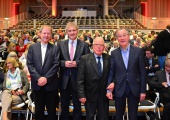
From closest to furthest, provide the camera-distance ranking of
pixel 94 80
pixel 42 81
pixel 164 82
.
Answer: pixel 94 80 < pixel 42 81 < pixel 164 82

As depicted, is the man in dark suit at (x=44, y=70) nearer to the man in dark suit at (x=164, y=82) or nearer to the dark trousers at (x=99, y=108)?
the dark trousers at (x=99, y=108)

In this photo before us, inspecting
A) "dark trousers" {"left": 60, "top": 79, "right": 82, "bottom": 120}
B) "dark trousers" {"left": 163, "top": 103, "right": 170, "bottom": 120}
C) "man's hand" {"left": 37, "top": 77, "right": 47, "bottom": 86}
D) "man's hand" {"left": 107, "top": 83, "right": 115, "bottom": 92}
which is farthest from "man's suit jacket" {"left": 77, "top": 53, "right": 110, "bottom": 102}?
"dark trousers" {"left": 163, "top": 103, "right": 170, "bottom": 120}

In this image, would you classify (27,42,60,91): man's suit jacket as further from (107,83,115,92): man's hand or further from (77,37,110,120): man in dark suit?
(107,83,115,92): man's hand

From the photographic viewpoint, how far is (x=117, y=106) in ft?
12.3

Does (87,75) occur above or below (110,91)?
above

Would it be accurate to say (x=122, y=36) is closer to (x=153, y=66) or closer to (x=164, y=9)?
(x=153, y=66)

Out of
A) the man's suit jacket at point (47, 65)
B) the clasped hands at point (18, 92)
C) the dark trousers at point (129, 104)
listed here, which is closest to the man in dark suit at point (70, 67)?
the man's suit jacket at point (47, 65)

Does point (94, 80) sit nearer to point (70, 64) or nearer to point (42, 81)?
point (70, 64)

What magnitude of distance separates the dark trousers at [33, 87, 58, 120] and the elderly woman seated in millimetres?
780

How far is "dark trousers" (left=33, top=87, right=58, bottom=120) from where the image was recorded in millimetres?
4079

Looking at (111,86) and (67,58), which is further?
(67,58)

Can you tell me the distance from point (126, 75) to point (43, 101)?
1.24 meters

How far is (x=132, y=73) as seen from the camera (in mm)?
3656

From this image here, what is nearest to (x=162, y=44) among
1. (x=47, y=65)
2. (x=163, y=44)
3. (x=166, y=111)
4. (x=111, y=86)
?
(x=163, y=44)
